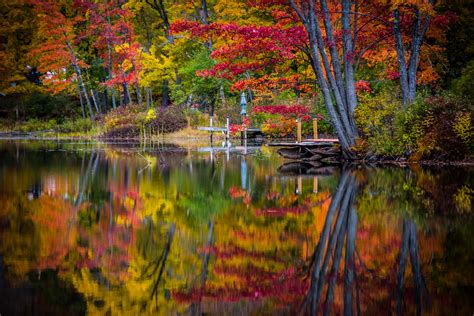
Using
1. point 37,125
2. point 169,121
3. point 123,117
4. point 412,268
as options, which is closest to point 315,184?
point 412,268

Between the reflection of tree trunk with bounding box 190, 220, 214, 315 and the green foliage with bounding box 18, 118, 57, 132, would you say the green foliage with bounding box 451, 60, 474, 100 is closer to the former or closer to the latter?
the reflection of tree trunk with bounding box 190, 220, 214, 315

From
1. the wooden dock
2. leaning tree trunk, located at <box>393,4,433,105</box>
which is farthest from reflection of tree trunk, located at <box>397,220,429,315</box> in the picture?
leaning tree trunk, located at <box>393,4,433,105</box>

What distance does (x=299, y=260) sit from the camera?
6.61m

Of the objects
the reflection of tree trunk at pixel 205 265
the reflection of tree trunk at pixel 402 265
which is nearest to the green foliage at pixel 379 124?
the reflection of tree trunk at pixel 402 265

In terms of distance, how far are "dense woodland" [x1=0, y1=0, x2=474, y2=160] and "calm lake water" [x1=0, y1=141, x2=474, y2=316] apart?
6323 mm

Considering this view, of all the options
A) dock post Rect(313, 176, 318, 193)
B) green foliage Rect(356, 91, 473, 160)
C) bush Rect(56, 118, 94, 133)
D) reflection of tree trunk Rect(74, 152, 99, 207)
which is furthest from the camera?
bush Rect(56, 118, 94, 133)

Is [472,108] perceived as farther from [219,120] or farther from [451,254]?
[219,120]

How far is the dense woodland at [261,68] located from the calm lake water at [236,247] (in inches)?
249

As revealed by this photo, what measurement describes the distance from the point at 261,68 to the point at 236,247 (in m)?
15.1

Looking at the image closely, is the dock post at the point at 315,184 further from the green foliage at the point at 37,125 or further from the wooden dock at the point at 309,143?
the green foliage at the point at 37,125

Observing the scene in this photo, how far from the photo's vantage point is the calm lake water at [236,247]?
518 centimetres

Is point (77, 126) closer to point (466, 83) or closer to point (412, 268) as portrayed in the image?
point (466, 83)

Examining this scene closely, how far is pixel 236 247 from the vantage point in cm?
731

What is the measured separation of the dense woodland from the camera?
802 inches
